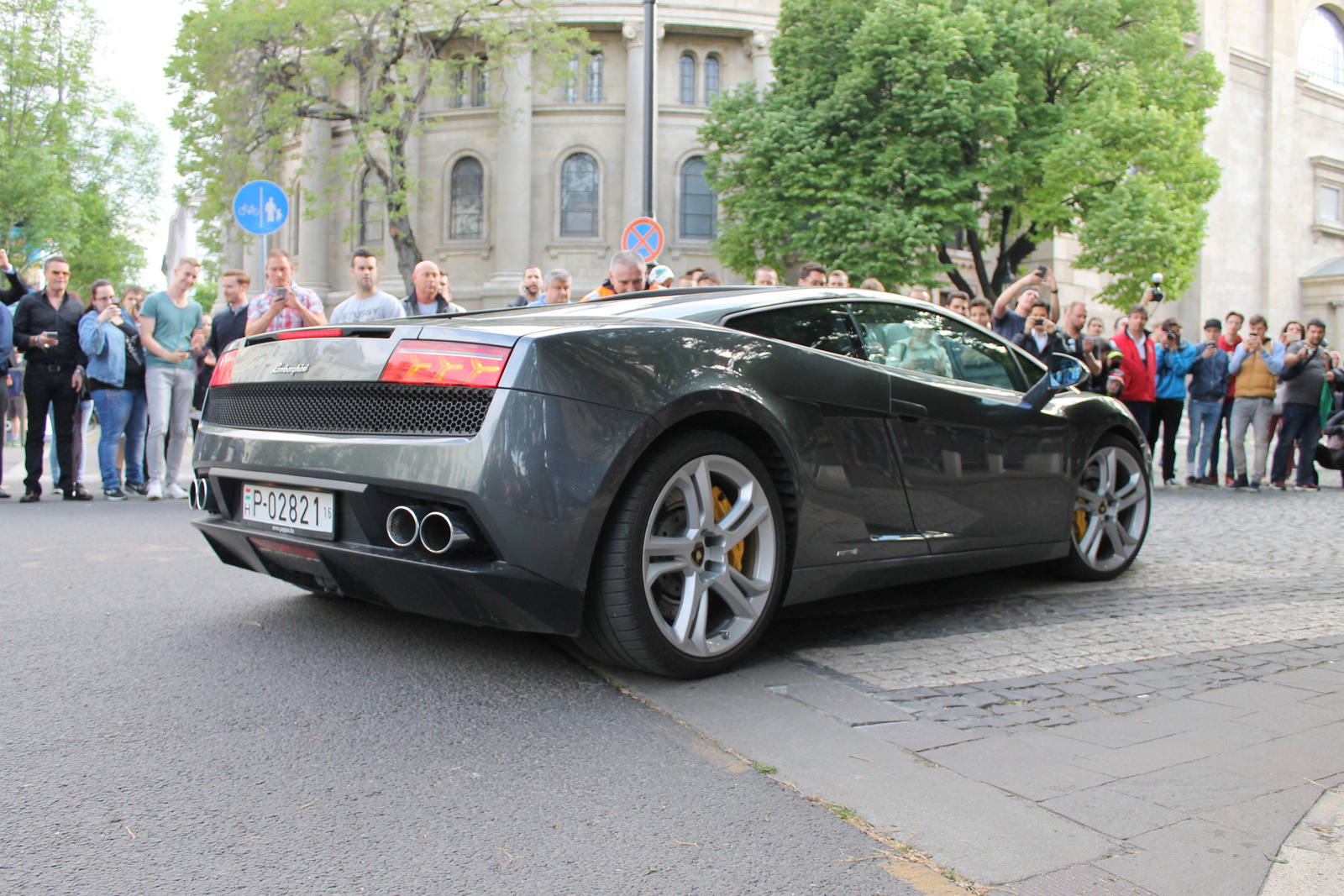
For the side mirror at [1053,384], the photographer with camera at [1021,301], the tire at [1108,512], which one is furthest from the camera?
the photographer with camera at [1021,301]

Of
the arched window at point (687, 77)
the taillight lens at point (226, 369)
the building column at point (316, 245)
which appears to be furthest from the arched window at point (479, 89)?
the taillight lens at point (226, 369)

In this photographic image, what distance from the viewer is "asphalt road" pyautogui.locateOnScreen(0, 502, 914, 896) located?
2.20m

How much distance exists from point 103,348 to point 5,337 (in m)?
0.81

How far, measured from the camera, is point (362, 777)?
2697 millimetres

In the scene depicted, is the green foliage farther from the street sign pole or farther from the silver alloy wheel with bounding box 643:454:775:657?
the silver alloy wheel with bounding box 643:454:775:657

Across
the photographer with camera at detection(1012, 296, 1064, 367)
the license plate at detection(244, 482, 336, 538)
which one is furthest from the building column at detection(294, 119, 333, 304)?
the license plate at detection(244, 482, 336, 538)

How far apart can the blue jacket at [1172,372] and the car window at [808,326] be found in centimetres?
985

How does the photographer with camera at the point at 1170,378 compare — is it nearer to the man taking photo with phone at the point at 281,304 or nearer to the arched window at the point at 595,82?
the man taking photo with phone at the point at 281,304

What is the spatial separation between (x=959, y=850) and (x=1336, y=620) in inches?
142

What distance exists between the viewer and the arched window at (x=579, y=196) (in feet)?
127

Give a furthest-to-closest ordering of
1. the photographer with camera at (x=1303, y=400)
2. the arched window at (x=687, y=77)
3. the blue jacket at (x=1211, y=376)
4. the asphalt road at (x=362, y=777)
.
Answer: the arched window at (x=687, y=77), the blue jacket at (x=1211, y=376), the photographer with camera at (x=1303, y=400), the asphalt road at (x=362, y=777)

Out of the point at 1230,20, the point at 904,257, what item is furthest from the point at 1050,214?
the point at 1230,20

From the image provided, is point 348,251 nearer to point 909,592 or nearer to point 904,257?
point 904,257

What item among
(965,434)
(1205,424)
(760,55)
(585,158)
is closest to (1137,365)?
(1205,424)
